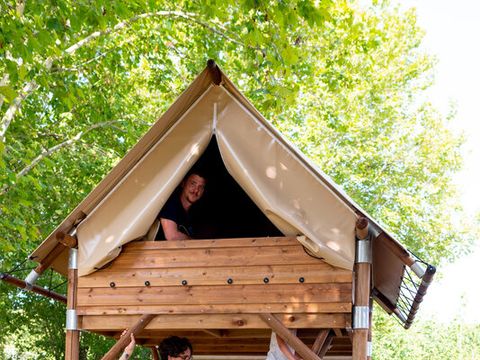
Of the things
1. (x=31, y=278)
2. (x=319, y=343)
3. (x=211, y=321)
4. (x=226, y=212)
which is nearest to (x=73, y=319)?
(x=31, y=278)

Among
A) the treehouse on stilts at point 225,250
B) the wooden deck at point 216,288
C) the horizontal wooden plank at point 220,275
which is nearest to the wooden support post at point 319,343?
the treehouse on stilts at point 225,250

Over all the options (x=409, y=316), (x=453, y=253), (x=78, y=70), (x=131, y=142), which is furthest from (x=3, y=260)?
(x=453, y=253)

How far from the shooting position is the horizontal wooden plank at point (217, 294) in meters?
5.91

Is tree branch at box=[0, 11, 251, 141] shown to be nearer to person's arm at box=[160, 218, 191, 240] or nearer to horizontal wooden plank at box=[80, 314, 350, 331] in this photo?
person's arm at box=[160, 218, 191, 240]

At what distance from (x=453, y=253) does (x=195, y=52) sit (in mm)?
15427

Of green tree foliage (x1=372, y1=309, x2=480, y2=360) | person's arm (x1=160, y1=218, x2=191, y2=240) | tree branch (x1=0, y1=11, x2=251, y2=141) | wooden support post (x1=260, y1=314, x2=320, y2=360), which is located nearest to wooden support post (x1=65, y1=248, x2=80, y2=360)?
person's arm (x1=160, y1=218, x2=191, y2=240)

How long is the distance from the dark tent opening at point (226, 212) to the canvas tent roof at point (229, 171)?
2379mm

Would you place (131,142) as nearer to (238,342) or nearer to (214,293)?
(238,342)

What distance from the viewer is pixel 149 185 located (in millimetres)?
6430

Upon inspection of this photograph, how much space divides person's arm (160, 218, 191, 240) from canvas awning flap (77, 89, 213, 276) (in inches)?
7.2

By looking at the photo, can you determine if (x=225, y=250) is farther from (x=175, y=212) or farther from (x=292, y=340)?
(x=292, y=340)

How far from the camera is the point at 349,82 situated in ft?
45.5

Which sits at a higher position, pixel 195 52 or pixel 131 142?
pixel 195 52

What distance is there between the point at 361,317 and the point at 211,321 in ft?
4.00
